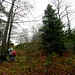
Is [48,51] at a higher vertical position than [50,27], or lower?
lower

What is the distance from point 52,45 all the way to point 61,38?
1.46m

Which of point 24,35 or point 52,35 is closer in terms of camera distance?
point 52,35

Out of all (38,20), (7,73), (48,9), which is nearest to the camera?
(38,20)

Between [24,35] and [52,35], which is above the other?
[24,35]

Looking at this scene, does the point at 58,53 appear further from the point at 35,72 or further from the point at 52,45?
the point at 35,72

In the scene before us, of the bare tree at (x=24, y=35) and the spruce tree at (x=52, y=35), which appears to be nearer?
the bare tree at (x=24, y=35)

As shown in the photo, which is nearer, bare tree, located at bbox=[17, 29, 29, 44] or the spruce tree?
bare tree, located at bbox=[17, 29, 29, 44]

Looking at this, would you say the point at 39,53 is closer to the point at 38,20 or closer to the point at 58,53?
the point at 58,53

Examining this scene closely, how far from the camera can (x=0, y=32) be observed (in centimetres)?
2594

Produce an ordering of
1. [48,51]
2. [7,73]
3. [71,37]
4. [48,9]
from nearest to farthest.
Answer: [7,73] → [48,51] → [48,9] → [71,37]

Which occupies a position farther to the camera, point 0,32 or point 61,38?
point 0,32

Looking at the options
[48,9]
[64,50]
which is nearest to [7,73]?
[64,50]

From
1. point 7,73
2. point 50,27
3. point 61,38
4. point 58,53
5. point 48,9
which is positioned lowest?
point 7,73

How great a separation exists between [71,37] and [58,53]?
20.1 feet
